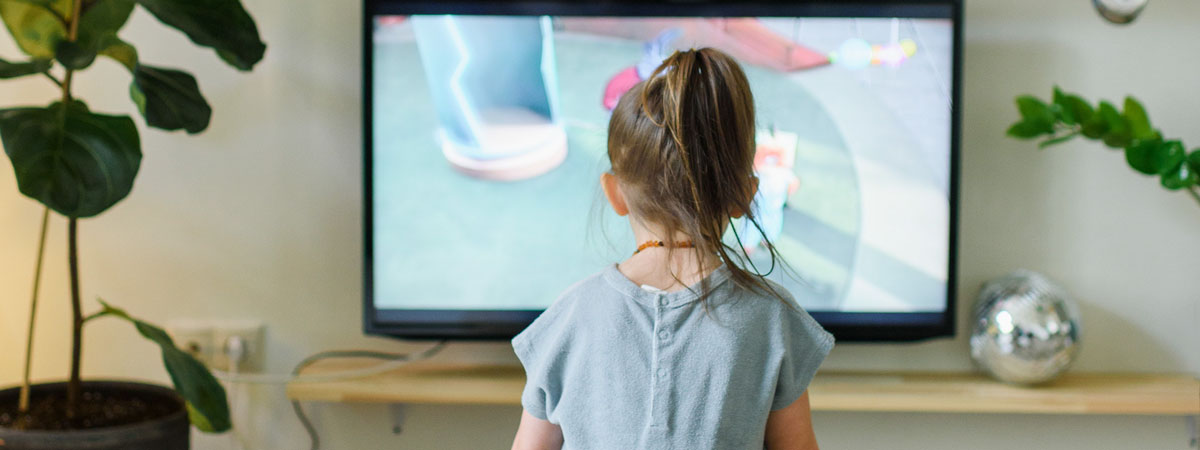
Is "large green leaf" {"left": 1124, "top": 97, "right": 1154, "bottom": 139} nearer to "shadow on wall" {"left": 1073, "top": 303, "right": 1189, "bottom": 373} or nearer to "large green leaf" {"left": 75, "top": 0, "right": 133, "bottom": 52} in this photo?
"shadow on wall" {"left": 1073, "top": 303, "right": 1189, "bottom": 373}

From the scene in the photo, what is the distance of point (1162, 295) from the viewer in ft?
6.51

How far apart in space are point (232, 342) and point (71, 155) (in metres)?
0.63

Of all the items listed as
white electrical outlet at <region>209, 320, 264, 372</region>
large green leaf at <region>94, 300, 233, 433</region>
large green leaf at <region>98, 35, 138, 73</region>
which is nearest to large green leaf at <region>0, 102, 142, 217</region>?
large green leaf at <region>98, 35, 138, 73</region>

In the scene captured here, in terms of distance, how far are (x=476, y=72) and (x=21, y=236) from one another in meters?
1.02

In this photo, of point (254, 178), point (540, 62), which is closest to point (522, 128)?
point (540, 62)

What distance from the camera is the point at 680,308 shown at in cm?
105

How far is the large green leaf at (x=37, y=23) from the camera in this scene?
1.57m

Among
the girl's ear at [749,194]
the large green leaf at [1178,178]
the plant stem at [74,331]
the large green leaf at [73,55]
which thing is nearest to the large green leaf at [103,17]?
the large green leaf at [73,55]

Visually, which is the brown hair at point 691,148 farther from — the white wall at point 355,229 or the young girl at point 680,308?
the white wall at point 355,229

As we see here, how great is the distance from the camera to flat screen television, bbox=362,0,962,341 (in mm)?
1812

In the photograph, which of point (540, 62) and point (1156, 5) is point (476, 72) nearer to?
point (540, 62)

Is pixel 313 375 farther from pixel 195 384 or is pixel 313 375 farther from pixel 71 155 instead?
pixel 71 155

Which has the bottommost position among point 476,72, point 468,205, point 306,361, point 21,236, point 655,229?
point 306,361

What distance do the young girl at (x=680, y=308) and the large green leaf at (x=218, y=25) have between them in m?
0.81
